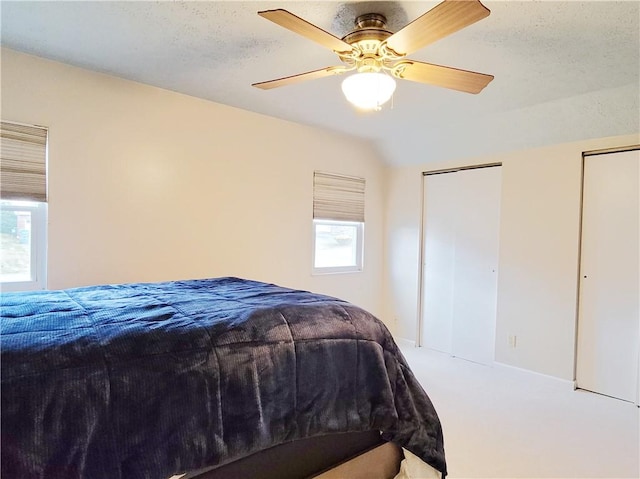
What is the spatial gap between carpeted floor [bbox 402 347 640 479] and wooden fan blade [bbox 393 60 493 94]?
205 centimetres

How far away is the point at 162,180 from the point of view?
9.99ft

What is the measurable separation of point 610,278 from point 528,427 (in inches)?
57.5

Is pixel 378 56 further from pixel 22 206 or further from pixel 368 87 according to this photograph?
pixel 22 206

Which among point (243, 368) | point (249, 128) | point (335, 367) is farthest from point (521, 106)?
point (243, 368)

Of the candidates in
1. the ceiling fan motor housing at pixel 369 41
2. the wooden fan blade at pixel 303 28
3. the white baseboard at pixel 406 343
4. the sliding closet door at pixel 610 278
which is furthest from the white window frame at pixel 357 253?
the wooden fan blade at pixel 303 28

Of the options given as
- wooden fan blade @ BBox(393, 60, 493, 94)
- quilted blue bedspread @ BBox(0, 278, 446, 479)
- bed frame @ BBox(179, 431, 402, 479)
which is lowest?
bed frame @ BBox(179, 431, 402, 479)

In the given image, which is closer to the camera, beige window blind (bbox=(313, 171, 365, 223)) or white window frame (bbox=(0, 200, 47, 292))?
white window frame (bbox=(0, 200, 47, 292))


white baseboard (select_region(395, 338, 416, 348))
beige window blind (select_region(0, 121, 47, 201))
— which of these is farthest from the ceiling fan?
white baseboard (select_region(395, 338, 416, 348))

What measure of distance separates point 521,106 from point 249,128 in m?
2.37

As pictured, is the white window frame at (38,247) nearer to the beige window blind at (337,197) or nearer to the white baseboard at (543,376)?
the beige window blind at (337,197)

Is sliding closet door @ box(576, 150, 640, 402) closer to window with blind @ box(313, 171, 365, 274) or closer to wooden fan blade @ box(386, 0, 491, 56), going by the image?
window with blind @ box(313, 171, 365, 274)

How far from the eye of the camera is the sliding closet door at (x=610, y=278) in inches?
118

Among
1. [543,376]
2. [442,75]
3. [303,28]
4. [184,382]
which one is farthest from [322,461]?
[543,376]

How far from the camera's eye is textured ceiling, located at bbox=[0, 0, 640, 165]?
1.90m
